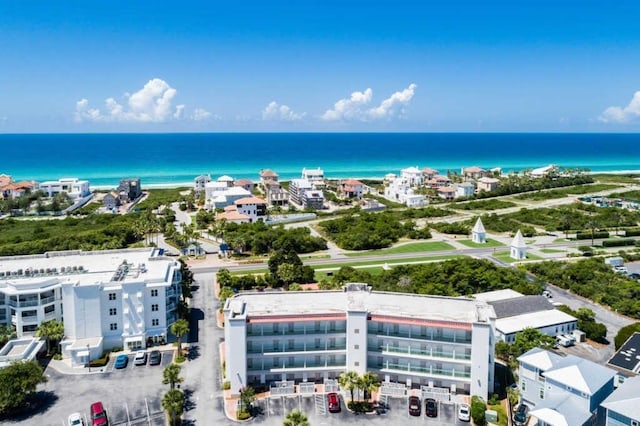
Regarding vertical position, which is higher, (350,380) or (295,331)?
(295,331)

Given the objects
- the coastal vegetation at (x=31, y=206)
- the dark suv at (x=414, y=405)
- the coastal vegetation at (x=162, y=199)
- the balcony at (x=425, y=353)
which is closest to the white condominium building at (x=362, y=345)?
the balcony at (x=425, y=353)

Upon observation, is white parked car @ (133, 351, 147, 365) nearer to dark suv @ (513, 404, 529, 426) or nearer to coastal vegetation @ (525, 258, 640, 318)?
dark suv @ (513, 404, 529, 426)

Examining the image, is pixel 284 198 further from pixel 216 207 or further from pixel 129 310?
pixel 129 310

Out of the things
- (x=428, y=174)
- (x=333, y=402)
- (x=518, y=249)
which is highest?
(x=428, y=174)

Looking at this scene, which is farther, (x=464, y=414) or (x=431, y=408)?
(x=431, y=408)

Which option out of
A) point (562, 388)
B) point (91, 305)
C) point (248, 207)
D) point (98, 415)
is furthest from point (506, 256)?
point (98, 415)

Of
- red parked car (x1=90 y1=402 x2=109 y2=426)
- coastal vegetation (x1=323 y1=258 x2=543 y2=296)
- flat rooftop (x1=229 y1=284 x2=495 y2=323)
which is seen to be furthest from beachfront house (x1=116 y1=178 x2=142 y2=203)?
red parked car (x1=90 y1=402 x2=109 y2=426)

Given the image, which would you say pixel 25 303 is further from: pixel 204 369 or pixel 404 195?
pixel 404 195
